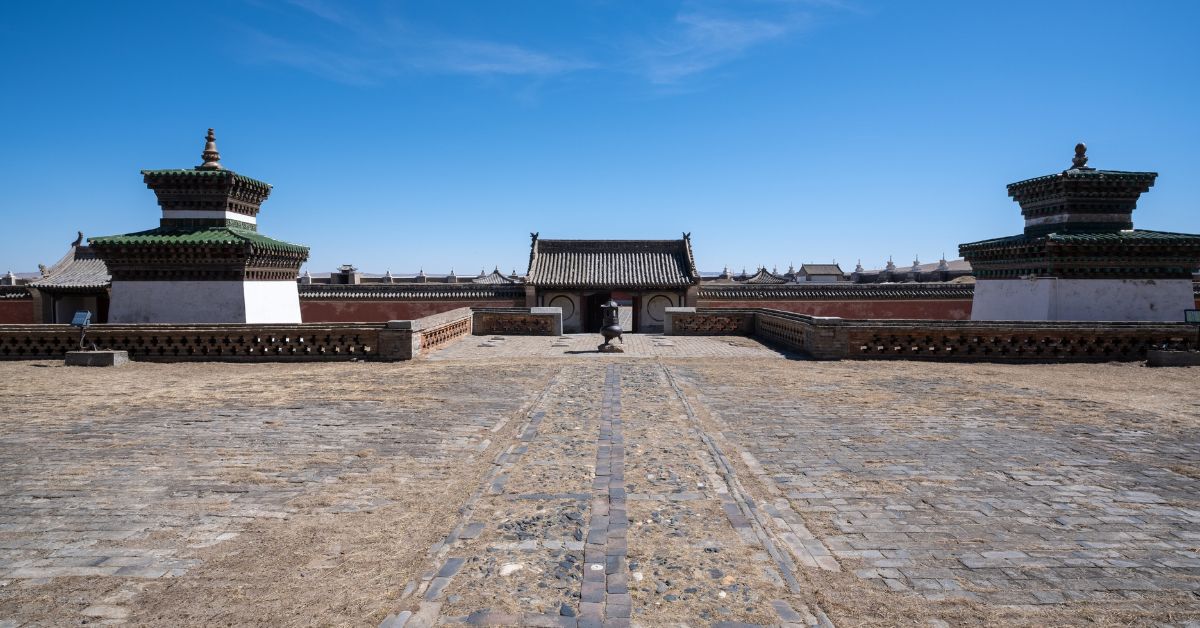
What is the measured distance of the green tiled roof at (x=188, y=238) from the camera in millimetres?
15930

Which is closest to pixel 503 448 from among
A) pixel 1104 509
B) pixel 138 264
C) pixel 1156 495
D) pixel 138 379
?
pixel 1104 509

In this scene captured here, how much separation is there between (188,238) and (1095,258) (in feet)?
72.3

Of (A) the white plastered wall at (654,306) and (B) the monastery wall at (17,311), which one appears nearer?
(B) the monastery wall at (17,311)

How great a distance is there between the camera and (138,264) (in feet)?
53.8

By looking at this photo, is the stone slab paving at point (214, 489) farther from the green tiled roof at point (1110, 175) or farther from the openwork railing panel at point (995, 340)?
the green tiled roof at point (1110, 175)

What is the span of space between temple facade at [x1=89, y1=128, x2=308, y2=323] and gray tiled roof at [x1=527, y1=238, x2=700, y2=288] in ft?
40.5

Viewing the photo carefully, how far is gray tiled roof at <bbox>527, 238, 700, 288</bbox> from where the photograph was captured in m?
27.4

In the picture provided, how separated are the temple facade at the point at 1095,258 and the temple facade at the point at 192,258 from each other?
19.3m

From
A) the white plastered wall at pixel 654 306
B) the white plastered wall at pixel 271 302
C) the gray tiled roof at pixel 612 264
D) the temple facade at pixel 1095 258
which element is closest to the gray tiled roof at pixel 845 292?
the white plastered wall at pixel 654 306

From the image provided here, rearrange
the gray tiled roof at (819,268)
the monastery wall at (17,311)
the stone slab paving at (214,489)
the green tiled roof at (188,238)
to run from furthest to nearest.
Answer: the gray tiled roof at (819,268) → the monastery wall at (17,311) → the green tiled roof at (188,238) → the stone slab paving at (214,489)

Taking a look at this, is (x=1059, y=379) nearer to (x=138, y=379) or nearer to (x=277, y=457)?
(x=277, y=457)

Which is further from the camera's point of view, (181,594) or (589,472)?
(589,472)

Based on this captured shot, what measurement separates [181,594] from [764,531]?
3.69m

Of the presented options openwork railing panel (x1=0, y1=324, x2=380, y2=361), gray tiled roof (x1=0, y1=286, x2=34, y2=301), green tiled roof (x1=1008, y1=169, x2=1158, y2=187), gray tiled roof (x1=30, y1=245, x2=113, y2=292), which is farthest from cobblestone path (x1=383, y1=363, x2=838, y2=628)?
gray tiled roof (x1=0, y1=286, x2=34, y2=301)
